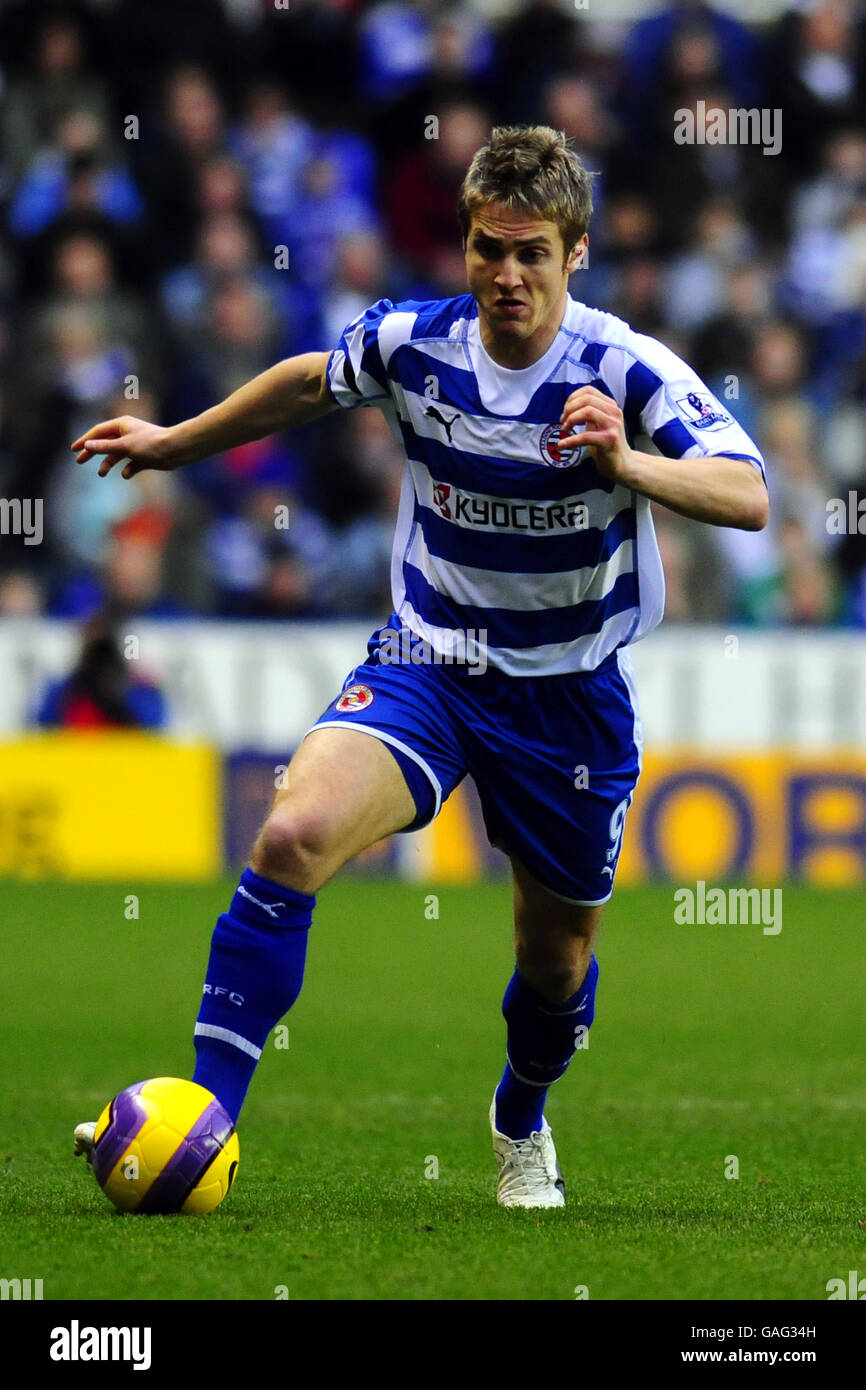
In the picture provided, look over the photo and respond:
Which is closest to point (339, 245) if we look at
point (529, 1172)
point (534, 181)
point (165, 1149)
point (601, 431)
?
point (534, 181)

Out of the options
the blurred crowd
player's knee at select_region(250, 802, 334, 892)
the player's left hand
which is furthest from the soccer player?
the blurred crowd

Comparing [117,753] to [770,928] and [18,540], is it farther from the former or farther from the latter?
[770,928]

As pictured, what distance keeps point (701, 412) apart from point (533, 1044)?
158cm

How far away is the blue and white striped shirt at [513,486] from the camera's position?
190 inches

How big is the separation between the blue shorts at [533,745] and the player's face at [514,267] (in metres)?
0.79

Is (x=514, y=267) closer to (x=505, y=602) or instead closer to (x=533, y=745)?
A: (x=505, y=602)

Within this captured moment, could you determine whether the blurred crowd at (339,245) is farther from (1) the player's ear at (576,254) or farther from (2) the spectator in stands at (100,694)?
(1) the player's ear at (576,254)

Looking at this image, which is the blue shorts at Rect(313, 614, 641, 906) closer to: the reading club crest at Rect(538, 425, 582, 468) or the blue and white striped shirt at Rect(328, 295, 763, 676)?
the blue and white striped shirt at Rect(328, 295, 763, 676)

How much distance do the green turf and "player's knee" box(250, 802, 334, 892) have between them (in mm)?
709

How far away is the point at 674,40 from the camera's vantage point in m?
15.7

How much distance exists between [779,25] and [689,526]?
16.0 ft

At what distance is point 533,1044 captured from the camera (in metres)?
5.23

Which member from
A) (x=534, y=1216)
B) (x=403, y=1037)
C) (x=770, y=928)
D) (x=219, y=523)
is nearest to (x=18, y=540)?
(x=219, y=523)

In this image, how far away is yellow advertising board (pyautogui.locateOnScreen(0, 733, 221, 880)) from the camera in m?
12.5
